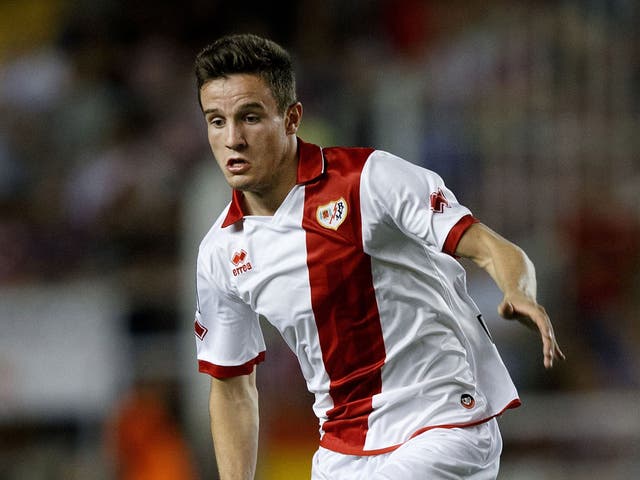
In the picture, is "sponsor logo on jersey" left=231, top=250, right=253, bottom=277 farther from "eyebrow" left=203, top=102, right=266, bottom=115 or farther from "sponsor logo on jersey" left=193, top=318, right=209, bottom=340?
"eyebrow" left=203, top=102, right=266, bottom=115

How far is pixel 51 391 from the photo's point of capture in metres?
7.64

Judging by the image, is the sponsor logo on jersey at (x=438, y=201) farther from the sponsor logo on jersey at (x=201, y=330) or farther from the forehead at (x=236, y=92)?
the sponsor logo on jersey at (x=201, y=330)

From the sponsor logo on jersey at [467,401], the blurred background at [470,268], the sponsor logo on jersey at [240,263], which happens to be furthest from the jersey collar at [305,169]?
the blurred background at [470,268]

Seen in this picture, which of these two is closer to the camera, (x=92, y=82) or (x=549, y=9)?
(x=549, y=9)

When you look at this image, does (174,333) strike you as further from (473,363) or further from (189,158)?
(473,363)

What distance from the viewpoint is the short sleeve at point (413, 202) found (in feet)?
11.0

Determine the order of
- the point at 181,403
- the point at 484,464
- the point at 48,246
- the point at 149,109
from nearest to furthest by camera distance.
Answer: the point at 484,464 → the point at 181,403 → the point at 48,246 → the point at 149,109

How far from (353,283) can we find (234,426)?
2.58 ft

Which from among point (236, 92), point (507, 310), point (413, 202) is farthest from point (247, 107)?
point (507, 310)

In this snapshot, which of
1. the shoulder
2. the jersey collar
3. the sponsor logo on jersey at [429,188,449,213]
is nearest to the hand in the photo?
the sponsor logo on jersey at [429,188,449,213]

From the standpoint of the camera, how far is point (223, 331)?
4.05 m

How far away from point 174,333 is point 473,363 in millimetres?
4116

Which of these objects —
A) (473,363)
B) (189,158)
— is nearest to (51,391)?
(189,158)

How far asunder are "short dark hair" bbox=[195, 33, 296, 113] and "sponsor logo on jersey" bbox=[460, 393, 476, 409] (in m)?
1.03
